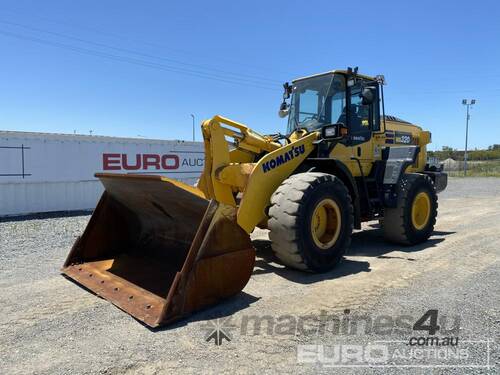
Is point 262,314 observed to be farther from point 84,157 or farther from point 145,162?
point 145,162

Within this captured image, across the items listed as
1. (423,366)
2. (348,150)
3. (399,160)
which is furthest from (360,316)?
(399,160)

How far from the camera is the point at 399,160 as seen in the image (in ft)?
24.1

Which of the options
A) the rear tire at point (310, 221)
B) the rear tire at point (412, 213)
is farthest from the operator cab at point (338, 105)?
the rear tire at point (310, 221)

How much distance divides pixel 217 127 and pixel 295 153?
1.22 metres

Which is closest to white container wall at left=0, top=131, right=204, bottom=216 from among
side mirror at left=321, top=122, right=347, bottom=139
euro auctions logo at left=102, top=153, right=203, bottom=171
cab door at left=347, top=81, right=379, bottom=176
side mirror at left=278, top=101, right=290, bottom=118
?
euro auctions logo at left=102, top=153, right=203, bottom=171

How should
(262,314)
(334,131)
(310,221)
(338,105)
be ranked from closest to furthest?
(262,314) → (310,221) → (334,131) → (338,105)

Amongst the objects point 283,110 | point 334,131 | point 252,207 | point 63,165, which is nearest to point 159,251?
point 252,207

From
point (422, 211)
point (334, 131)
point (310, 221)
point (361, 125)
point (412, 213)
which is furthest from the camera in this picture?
point (422, 211)

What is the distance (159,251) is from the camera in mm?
5297

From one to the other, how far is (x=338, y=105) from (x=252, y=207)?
270 centimetres

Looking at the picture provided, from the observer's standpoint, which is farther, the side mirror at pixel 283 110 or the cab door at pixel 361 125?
the side mirror at pixel 283 110

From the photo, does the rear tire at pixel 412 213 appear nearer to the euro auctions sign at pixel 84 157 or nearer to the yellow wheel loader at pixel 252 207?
the yellow wheel loader at pixel 252 207

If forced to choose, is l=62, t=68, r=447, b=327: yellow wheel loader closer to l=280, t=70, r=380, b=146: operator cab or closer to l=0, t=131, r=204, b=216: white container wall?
l=280, t=70, r=380, b=146: operator cab

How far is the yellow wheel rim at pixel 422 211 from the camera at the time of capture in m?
7.52
